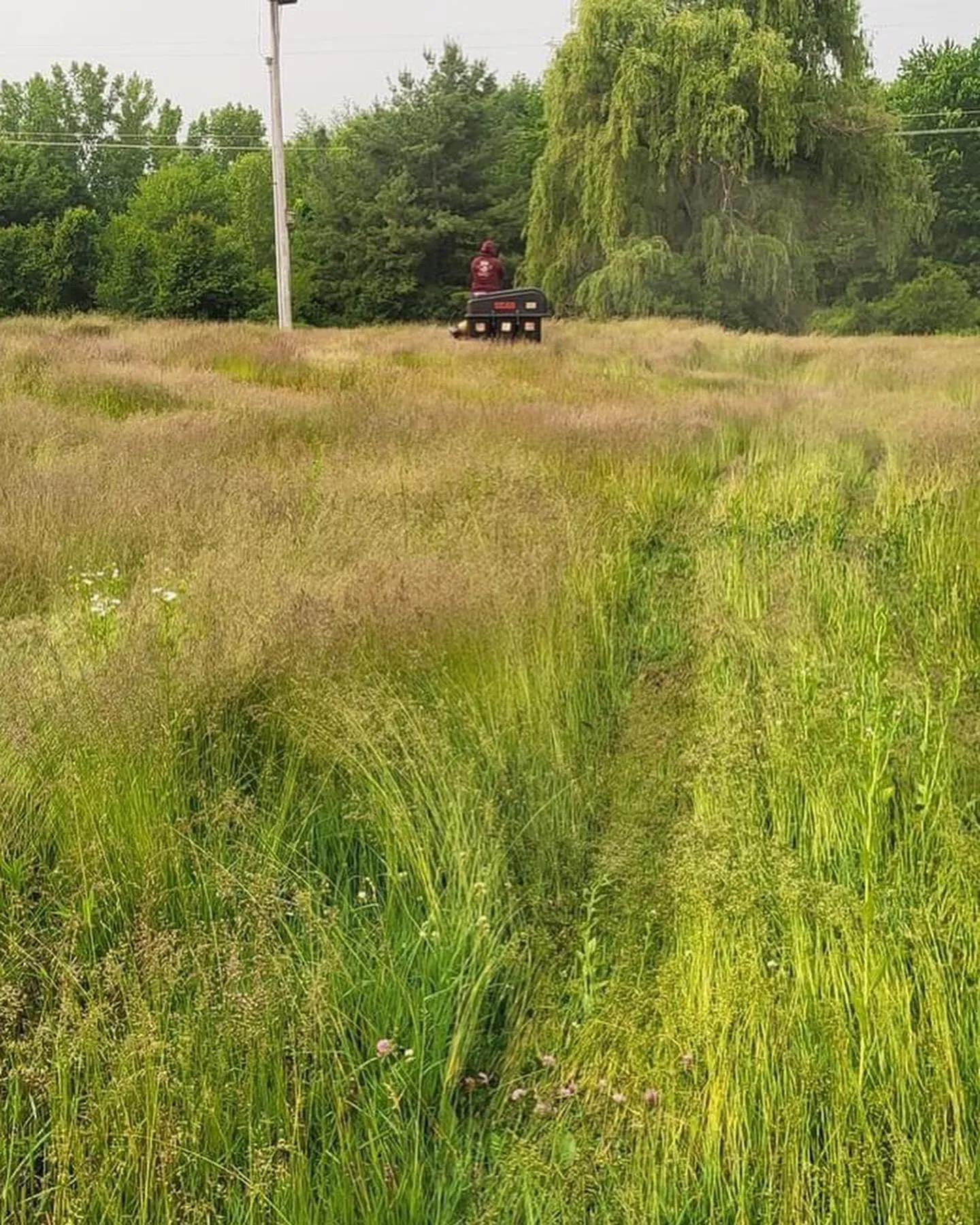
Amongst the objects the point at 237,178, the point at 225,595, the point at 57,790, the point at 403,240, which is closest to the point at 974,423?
the point at 225,595

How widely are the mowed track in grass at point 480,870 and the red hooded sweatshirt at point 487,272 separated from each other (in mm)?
14449

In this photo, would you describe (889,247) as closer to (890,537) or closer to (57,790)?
(890,537)

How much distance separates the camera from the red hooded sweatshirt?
1836cm

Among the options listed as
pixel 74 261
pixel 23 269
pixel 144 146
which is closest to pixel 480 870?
pixel 23 269

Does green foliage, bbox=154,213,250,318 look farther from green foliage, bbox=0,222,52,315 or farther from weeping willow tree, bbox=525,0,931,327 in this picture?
weeping willow tree, bbox=525,0,931,327

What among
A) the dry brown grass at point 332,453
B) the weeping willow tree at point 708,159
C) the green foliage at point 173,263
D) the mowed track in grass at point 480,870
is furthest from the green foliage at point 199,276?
the mowed track in grass at point 480,870

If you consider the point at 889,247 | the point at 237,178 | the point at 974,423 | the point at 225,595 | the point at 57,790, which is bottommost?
the point at 57,790

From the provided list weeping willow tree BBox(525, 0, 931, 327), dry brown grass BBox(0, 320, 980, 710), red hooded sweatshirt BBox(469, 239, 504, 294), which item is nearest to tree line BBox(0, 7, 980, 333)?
weeping willow tree BBox(525, 0, 931, 327)

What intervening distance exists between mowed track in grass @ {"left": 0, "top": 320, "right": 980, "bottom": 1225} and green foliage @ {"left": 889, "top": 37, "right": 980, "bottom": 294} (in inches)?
1595

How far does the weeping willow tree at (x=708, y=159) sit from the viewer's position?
2211 centimetres

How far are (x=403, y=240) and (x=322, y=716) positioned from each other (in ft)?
110

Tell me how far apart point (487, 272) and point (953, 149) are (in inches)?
1290

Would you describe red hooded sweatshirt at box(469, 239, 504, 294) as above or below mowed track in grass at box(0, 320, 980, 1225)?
above

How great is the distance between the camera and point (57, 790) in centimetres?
231
